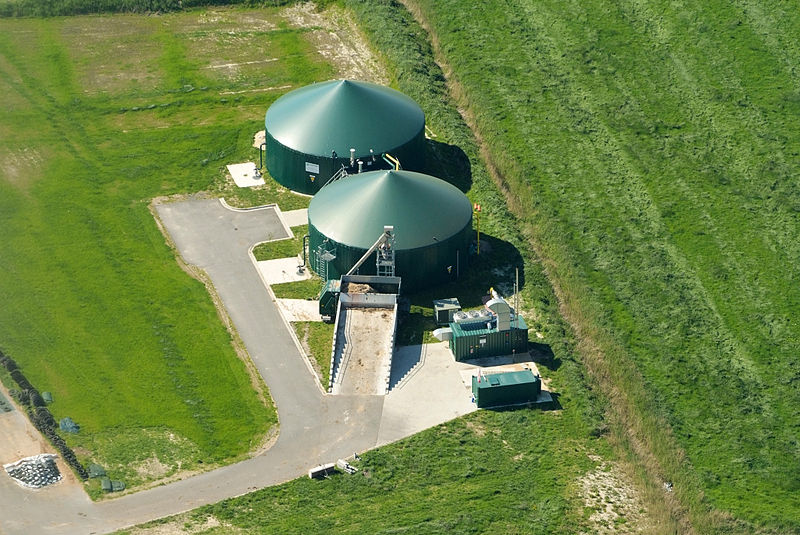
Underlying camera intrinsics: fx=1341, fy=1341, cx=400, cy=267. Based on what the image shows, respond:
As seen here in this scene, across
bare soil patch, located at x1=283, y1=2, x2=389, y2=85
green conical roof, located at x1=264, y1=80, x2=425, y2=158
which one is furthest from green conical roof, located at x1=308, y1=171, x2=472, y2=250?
bare soil patch, located at x1=283, y1=2, x2=389, y2=85

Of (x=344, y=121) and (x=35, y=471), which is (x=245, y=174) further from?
(x=35, y=471)

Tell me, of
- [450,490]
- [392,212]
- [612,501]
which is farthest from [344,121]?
[612,501]

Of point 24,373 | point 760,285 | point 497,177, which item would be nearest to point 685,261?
point 760,285

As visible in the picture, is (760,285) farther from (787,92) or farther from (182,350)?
(182,350)

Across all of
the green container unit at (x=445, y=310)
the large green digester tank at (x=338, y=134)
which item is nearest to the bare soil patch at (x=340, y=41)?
the large green digester tank at (x=338, y=134)

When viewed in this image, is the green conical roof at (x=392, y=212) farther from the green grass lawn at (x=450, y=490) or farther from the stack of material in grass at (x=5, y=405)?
the stack of material in grass at (x=5, y=405)

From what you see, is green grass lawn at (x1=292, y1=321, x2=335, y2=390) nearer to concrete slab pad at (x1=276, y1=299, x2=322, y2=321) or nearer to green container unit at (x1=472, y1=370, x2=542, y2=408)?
concrete slab pad at (x1=276, y1=299, x2=322, y2=321)
